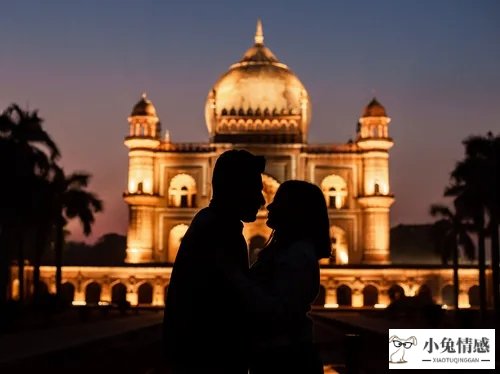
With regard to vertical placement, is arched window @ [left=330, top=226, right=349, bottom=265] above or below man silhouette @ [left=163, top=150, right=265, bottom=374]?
above

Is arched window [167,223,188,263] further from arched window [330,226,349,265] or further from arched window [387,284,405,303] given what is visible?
arched window [387,284,405,303]

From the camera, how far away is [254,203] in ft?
15.0

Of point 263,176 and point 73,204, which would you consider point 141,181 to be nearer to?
point 263,176

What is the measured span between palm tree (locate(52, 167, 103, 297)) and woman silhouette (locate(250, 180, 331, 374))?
142ft

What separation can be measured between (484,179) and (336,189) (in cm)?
3393

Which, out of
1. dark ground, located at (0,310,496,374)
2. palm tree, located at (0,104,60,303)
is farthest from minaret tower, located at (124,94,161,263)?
dark ground, located at (0,310,496,374)

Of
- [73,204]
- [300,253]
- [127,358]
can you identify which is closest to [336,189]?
[73,204]

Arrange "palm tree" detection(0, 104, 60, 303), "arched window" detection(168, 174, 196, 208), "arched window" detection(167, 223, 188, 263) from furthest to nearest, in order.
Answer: "arched window" detection(168, 174, 196, 208), "arched window" detection(167, 223, 188, 263), "palm tree" detection(0, 104, 60, 303)

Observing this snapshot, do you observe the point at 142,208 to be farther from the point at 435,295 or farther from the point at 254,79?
the point at 435,295

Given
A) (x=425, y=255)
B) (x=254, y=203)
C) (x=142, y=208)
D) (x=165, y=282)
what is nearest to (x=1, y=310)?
(x=254, y=203)

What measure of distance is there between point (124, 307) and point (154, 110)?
2848 cm

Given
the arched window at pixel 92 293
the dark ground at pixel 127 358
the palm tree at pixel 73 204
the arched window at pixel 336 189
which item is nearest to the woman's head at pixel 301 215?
the dark ground at pixel 127 358
